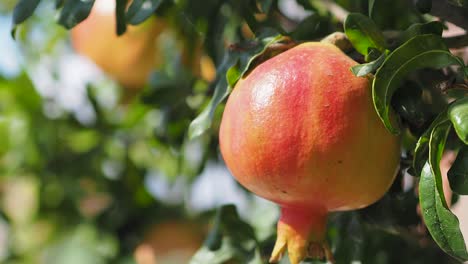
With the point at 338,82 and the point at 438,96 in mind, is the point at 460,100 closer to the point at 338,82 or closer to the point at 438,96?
the point at 338,82

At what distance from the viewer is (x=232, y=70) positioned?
2.79 feet

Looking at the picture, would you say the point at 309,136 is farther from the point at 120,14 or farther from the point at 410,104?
the point at 120,14

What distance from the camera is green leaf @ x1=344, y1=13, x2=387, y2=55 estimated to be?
790 millimetres

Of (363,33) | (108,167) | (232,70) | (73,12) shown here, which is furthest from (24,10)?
(108,167)

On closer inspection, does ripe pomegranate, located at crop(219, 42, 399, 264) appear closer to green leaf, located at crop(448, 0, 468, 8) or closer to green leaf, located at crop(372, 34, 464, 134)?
green leaf, located at crop(372, 34, 464, 134)

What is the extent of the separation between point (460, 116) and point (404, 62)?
0.29 ft

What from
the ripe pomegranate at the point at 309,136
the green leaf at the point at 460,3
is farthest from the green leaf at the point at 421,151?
the green leaf at the point at 460,3

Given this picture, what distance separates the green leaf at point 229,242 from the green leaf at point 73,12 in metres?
0.31

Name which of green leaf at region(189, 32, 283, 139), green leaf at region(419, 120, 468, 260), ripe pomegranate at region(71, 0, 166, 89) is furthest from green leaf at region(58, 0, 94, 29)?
ripe pomegranate at region(71, 0, 166, 89)

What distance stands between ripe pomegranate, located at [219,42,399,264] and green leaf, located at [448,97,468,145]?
3.0 inches

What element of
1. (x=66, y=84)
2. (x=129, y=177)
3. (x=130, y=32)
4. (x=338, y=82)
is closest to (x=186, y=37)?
(x=130, y=32)

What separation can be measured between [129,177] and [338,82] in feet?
3.51

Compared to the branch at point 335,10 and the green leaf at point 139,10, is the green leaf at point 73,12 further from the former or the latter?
the branch at point 335,10

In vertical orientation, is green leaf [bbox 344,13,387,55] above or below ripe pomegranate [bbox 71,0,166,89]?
above
